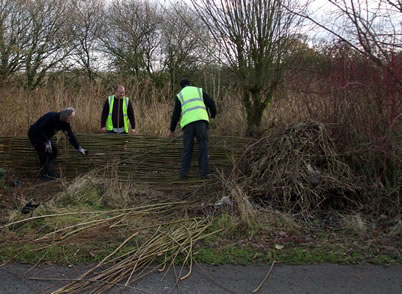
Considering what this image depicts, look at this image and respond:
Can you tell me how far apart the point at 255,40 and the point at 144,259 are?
495 centimetres

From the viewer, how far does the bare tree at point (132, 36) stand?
672 inches

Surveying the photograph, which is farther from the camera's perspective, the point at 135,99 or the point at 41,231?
the point at 135,99

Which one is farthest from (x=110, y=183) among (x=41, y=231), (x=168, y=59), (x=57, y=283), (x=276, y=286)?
(x=168, y=59)

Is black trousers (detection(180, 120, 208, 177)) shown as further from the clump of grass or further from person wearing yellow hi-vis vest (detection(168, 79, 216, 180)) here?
the clump of grass

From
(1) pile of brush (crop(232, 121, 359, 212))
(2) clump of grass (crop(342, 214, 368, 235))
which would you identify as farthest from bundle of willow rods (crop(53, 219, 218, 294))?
(2) clump of grass (crop(342, 214, 368, 235))

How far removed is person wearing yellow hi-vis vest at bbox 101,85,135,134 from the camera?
8.03 m

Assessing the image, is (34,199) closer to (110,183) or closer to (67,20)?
(110,183)

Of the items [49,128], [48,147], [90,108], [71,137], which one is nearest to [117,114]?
[71,137]

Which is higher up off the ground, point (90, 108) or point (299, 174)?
point (90, 108)

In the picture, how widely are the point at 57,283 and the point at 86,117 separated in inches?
250

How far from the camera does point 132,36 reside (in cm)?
1728

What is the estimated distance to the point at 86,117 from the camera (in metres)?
9.24

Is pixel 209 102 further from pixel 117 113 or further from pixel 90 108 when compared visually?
pixel 90 108

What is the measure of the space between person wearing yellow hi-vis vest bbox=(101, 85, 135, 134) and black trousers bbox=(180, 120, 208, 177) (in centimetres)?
165
